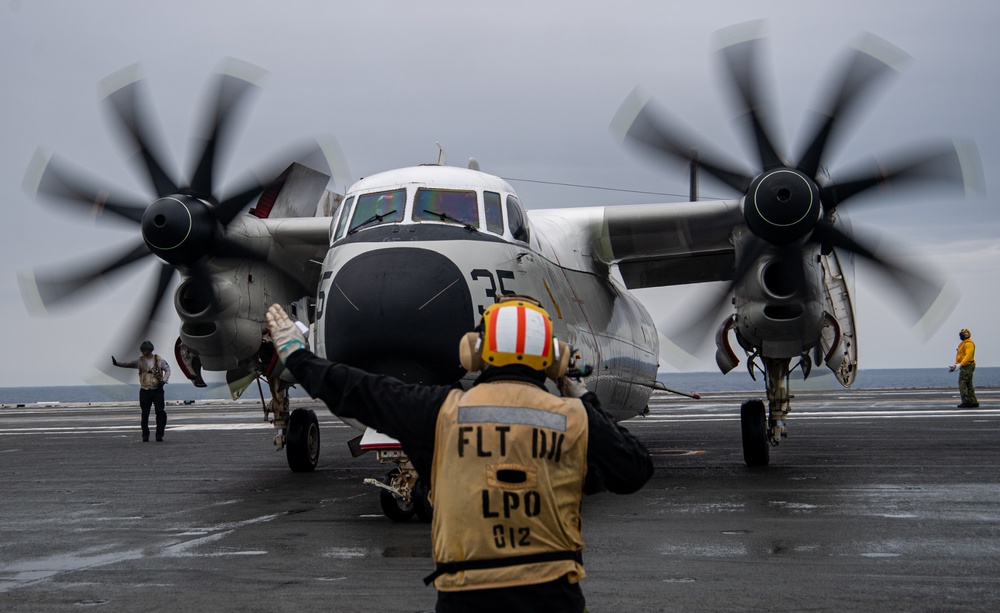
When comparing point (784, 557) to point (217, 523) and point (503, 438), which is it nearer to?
point (503, 438)

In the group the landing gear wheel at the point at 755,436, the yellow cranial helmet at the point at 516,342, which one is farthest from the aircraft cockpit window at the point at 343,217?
the yellow cranial helmet at the point at 516,342

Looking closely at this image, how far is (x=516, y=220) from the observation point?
36.1 feet

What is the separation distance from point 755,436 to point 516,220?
552 cm

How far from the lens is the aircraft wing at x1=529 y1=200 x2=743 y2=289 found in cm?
1382

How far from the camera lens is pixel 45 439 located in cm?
2403

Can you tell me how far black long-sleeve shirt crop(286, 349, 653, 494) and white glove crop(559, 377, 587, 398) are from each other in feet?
0.11

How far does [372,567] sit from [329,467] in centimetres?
868

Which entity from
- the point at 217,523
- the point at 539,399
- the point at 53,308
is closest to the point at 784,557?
the point at 539,399

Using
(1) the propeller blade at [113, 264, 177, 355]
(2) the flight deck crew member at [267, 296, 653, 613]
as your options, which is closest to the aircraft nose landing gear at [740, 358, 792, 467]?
(1) the propeller blade at [113, 264, 177, 355]

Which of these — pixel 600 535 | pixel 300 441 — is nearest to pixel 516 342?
pixel 600 535

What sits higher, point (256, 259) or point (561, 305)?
point (256, 259)

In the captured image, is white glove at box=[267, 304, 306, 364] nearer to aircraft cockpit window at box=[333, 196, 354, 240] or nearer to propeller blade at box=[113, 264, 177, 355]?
aircraft cockpit window at box=[333, 196, 354, 240]

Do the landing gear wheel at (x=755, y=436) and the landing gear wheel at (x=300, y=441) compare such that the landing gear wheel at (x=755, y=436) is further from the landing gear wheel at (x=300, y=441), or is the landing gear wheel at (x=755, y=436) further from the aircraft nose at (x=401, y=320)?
the aircraft nose at (x=401, y=320)

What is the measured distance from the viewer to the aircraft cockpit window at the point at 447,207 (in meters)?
10.2
